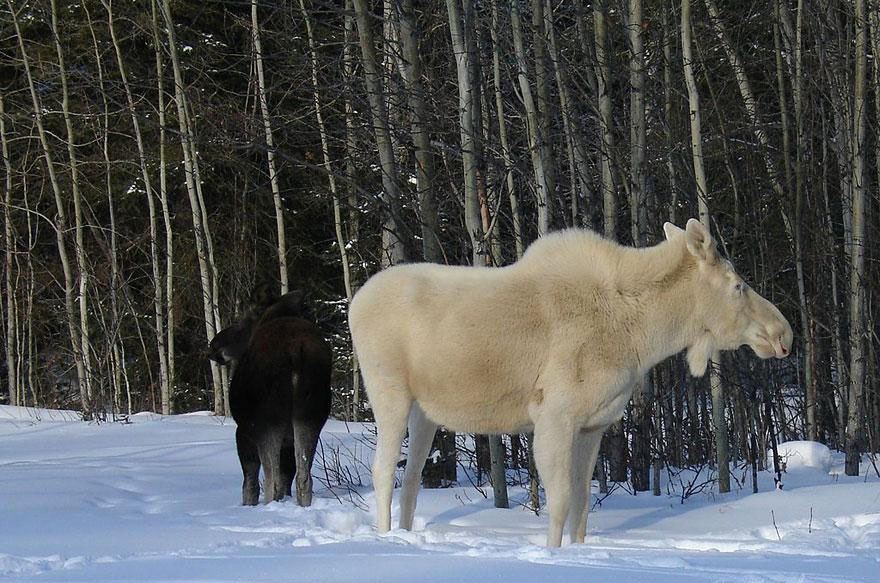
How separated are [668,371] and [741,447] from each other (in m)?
3.01

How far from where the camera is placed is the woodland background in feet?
31.6

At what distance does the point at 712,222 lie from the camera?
35.1ft

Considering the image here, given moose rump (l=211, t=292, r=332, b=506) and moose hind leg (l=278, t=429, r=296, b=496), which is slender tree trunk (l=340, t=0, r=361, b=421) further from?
moose hind leg (l=278, t=429, r=296, b=496)

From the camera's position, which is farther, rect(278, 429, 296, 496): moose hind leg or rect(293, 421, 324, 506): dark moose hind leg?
rect(278, 429, 296, 496): moose hind leg

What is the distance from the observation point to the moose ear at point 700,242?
7.28m

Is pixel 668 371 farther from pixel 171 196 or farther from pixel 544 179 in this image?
pixel 171 196

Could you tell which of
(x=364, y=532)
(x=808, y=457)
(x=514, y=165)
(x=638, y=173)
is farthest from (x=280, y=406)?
(x=808, y=457)

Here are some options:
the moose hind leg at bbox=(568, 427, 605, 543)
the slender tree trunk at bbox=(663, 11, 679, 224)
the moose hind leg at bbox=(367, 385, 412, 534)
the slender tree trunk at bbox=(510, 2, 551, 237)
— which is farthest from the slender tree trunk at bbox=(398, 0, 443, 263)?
the moose hind leg at bbox=(568, 427, 605, 543)

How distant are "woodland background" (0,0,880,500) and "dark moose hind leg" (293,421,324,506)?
140cm

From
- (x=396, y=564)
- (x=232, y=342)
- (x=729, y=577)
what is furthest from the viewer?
(x=232, y=342)

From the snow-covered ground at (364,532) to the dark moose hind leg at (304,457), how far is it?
18cm

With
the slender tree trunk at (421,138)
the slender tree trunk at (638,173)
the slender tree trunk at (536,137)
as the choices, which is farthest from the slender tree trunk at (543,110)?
the slender tree trunk at (421,138)

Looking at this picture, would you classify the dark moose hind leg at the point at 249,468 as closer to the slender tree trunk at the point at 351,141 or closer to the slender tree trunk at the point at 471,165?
the slender tree trunk at the point at 351,141

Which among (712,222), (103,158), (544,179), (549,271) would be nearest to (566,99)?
(544,179)
